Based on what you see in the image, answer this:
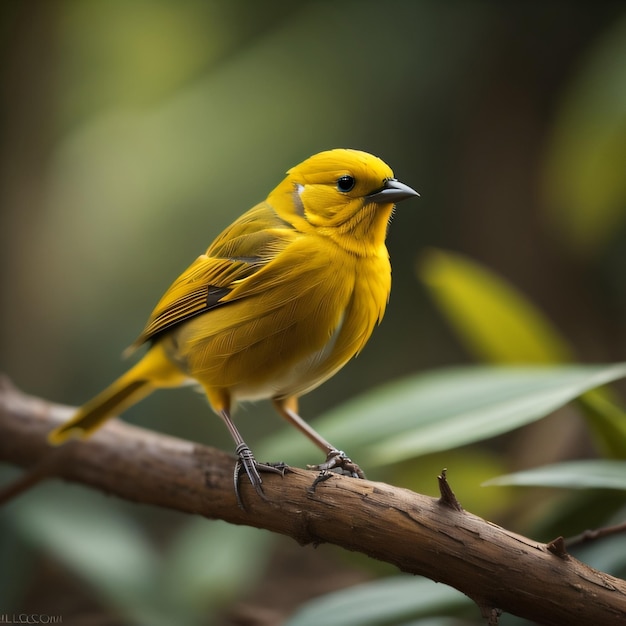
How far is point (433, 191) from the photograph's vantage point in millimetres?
5176

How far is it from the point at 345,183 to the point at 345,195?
0.03 metres

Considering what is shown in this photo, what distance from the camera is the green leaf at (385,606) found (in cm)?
229

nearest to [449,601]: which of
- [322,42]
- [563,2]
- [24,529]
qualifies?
[24,529]

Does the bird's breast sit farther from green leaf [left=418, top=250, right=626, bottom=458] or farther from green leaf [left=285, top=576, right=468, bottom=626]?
green leaf [left=418, top=250, right=626, bottom=458]

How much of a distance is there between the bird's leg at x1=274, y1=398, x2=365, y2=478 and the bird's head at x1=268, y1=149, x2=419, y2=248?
0.59 meters

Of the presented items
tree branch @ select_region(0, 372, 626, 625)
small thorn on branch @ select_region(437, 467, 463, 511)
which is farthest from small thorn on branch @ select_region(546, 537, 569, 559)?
small thorn on branch @ select_region(437, 467, 463, 511)

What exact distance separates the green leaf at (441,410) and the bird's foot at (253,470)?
15.7 inches

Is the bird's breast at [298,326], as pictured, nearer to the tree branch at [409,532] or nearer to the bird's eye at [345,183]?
the bird's eye at [345,183]

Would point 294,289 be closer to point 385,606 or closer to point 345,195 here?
point 345,195

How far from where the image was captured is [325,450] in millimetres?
2303

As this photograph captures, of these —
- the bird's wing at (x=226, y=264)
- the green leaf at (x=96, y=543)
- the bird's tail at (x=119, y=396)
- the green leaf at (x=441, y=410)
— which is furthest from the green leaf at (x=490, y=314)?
the green leaf at (x=96, y=543)

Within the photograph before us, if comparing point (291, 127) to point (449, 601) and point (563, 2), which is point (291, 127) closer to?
point (563, 2)

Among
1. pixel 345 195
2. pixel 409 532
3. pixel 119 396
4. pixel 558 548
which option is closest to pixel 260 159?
pixel 119 396

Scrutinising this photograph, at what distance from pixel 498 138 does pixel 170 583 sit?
366 centimetres
